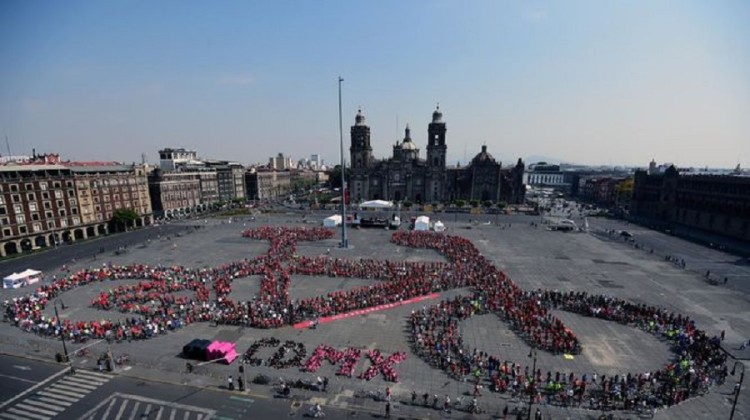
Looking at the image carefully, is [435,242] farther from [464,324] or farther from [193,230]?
[193,230]

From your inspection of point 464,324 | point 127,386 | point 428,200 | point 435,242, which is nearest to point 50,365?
point 127,386

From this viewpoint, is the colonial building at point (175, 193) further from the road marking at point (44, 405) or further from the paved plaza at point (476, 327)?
the road marking at point (44, 405)

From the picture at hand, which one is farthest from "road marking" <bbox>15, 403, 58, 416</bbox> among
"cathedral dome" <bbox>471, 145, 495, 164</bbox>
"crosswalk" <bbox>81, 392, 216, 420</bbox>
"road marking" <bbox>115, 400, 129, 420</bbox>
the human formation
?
"cathedral dome" <bbox>471, 145, 495, 164</bbox>

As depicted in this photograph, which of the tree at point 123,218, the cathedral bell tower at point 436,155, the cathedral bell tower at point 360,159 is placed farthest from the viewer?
the cathedral bell tower at point 360,159

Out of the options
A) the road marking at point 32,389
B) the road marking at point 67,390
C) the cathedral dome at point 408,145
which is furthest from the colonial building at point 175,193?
the road marking at point 67,390

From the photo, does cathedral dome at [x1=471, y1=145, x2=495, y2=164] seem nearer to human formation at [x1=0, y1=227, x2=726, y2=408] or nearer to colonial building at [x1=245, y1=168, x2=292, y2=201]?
human formation at [x1=0, y1=227, x2=726, y2=408]

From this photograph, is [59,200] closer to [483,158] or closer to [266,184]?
[266,184]

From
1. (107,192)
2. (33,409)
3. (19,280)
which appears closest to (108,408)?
(33,409)
